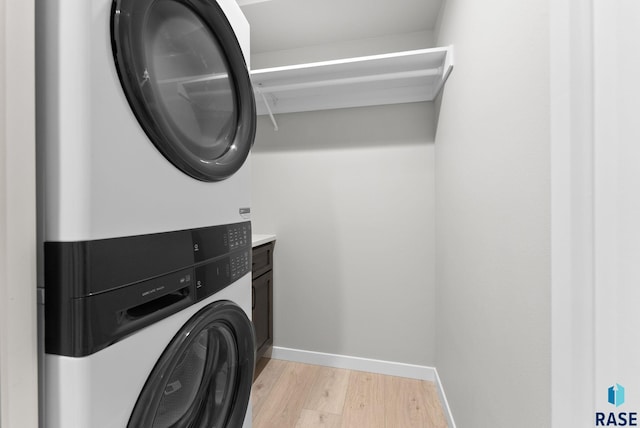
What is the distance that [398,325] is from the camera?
6.43 feet

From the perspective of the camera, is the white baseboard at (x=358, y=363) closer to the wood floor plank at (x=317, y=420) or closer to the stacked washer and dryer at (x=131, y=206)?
the wood floor plank at (x=317, y=420)

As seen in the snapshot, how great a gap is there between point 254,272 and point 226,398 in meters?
0.93

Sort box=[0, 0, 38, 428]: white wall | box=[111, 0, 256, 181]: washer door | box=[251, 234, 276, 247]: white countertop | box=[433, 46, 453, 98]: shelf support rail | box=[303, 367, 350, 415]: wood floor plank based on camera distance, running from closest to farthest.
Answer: box=[0, 0, 38, 428]: white wall, box=[111, 0, 256, 181]: washer door, box=[433, 46, 453, 98]: shelf support rail, box=[303, 367, 350, 415]: wood floor plank, box=[251, 234, 276, 247]: white countertop

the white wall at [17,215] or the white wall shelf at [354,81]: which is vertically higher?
the white wall shelf at [354,81]

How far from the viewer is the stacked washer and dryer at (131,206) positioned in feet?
1.57

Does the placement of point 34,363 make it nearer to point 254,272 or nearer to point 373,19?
point 254,272

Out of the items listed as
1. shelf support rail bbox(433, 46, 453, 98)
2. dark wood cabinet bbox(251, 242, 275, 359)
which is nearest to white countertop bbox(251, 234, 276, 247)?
dark wood cabinet bbox(251, 242, 275, 359)

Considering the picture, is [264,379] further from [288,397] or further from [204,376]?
[204,376]

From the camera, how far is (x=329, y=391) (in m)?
1.75

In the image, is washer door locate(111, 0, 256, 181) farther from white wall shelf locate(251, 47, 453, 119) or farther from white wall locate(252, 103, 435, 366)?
white wall locate(252, 103, 435, 366)

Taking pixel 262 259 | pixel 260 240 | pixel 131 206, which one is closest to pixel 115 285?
pixel 131 206

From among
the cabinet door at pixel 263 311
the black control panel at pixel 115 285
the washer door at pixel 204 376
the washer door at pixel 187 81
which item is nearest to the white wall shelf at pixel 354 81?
the washer door at pixel 187 81

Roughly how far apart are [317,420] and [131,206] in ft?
5.06

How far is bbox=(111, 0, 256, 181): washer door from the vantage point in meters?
0.56
